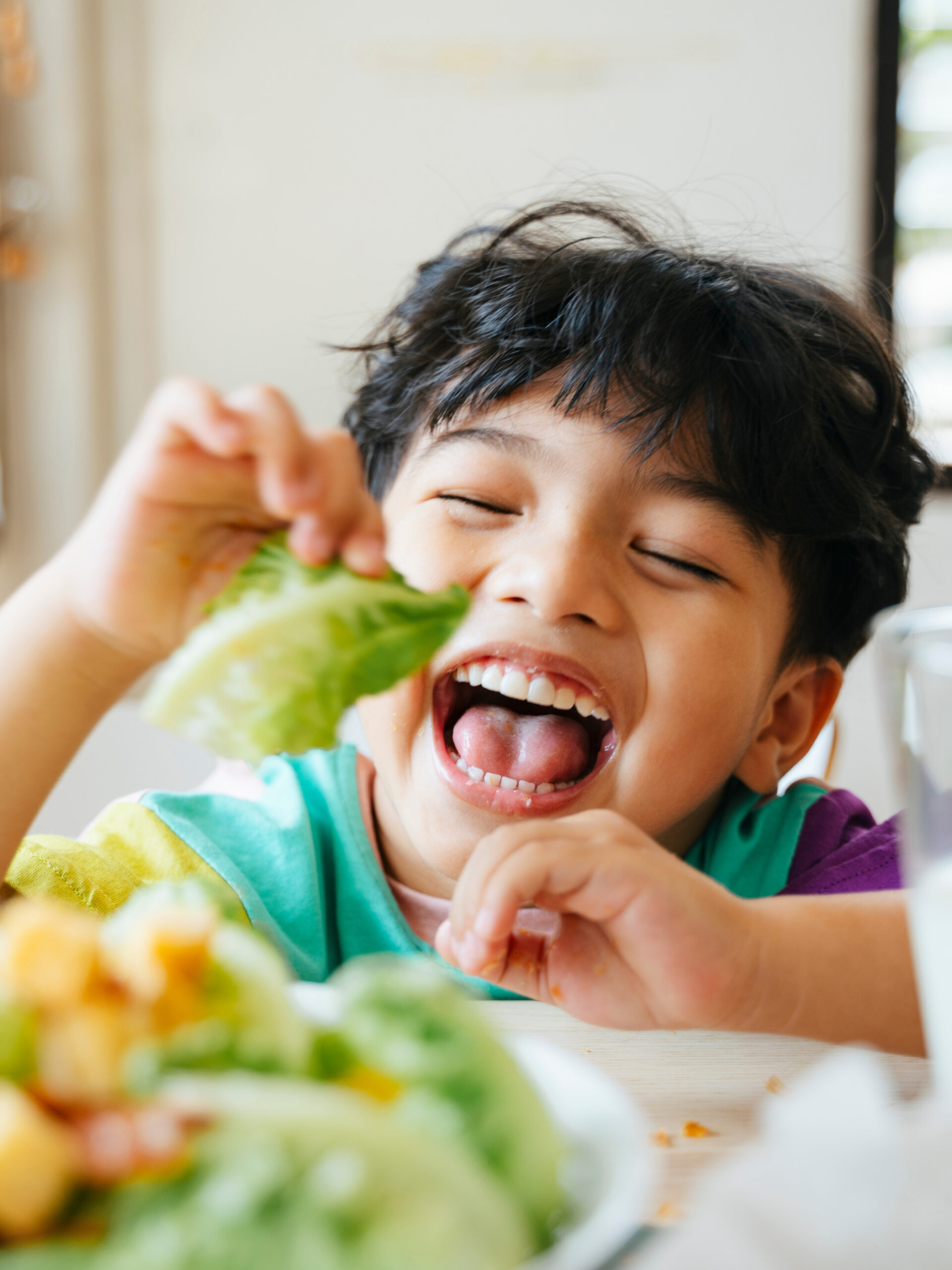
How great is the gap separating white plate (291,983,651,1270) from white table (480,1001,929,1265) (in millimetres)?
60

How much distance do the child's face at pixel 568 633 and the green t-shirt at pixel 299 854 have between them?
0.10 meters

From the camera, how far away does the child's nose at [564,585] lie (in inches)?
33.6

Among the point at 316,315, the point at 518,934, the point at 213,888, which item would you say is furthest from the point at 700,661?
the point at 316,315

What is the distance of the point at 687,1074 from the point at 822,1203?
0.31 m

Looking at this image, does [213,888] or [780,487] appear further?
[780,487]

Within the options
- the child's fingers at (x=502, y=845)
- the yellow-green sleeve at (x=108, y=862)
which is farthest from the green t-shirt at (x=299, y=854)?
the child's fingers at (x=502, y=845)

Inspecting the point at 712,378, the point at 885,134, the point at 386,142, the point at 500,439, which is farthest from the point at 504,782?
the point at 885,134

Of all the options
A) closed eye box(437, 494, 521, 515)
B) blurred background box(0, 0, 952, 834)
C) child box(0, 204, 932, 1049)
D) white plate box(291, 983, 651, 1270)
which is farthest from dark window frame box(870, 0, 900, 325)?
white plate box(291, 983, 651, 1270)

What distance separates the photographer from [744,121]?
8.61ft

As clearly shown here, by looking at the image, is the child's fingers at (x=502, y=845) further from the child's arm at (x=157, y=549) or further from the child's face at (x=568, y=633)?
the child's face at (x=568, y=633)

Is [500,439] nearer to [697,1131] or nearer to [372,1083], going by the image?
[697,1131]

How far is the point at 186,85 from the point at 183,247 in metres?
0.35

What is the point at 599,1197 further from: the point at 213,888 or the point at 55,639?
the point at 55,639

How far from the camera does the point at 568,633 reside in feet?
2.85
